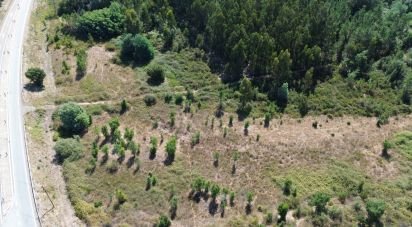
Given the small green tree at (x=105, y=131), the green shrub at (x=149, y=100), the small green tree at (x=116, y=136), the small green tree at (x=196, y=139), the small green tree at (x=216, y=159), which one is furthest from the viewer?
the green shrub at (x=149, y=100)

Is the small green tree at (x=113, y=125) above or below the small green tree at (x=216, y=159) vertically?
above

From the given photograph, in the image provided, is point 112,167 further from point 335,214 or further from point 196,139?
point 335,214

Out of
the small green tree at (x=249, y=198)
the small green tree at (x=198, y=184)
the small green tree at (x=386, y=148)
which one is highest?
the small green tree at (x=386, y=148)

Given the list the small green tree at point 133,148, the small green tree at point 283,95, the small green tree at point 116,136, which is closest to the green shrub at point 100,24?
the small green tree at point 116,136

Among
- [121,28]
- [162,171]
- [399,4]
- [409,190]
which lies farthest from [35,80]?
[399,4]

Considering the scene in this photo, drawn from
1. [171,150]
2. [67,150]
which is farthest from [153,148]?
[67,150]

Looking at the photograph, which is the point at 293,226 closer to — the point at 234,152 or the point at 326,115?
the point at 234,152

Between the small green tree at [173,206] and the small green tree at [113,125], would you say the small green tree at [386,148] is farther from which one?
the small green tree at [113,125]
